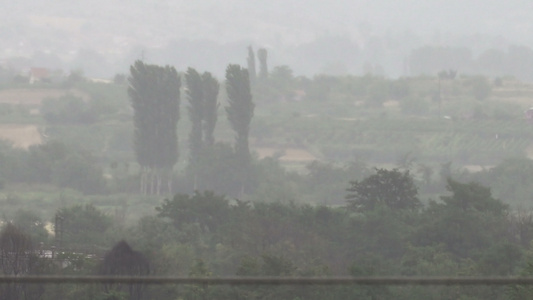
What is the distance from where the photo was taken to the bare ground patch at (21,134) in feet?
233

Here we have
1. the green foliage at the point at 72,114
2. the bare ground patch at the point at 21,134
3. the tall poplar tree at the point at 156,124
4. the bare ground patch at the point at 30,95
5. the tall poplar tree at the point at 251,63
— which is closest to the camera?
the tall poplar tree at the point at 156,124

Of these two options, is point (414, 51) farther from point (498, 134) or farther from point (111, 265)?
point (111, 265)

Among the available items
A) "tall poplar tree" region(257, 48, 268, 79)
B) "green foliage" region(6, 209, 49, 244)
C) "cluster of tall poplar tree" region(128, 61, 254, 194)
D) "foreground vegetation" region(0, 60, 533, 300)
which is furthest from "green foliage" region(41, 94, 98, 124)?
"green foliage" region(6, 209, 49, 244)

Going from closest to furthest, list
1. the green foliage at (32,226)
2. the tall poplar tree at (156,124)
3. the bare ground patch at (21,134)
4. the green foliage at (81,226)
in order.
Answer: the green foliage at (32,226) → the green foliage at (81,226) → the tall poplar tree at (156,124) → the bare ground patch at (21,134)

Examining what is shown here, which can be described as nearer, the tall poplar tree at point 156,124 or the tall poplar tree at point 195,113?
the tall poplar tree at point 156,124

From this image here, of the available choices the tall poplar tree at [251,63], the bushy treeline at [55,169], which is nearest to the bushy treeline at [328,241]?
the bushy treeline at [55,169]

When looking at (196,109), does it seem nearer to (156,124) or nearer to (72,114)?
(156,124)

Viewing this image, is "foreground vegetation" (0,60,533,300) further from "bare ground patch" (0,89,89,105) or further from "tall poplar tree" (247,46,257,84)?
"tall poplar tree" (247,46,257,84)

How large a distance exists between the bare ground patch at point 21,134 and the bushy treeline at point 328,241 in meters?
32.5

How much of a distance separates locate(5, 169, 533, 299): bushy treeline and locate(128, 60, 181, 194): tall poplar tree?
54.2 ft

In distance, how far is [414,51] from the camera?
494ft

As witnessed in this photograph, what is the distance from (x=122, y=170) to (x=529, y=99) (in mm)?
36442

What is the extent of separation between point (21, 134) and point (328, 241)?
4453 cm

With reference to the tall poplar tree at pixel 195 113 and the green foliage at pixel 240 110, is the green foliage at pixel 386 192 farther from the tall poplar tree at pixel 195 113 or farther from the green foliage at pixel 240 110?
the tall poplar tree at pixel 195 113
